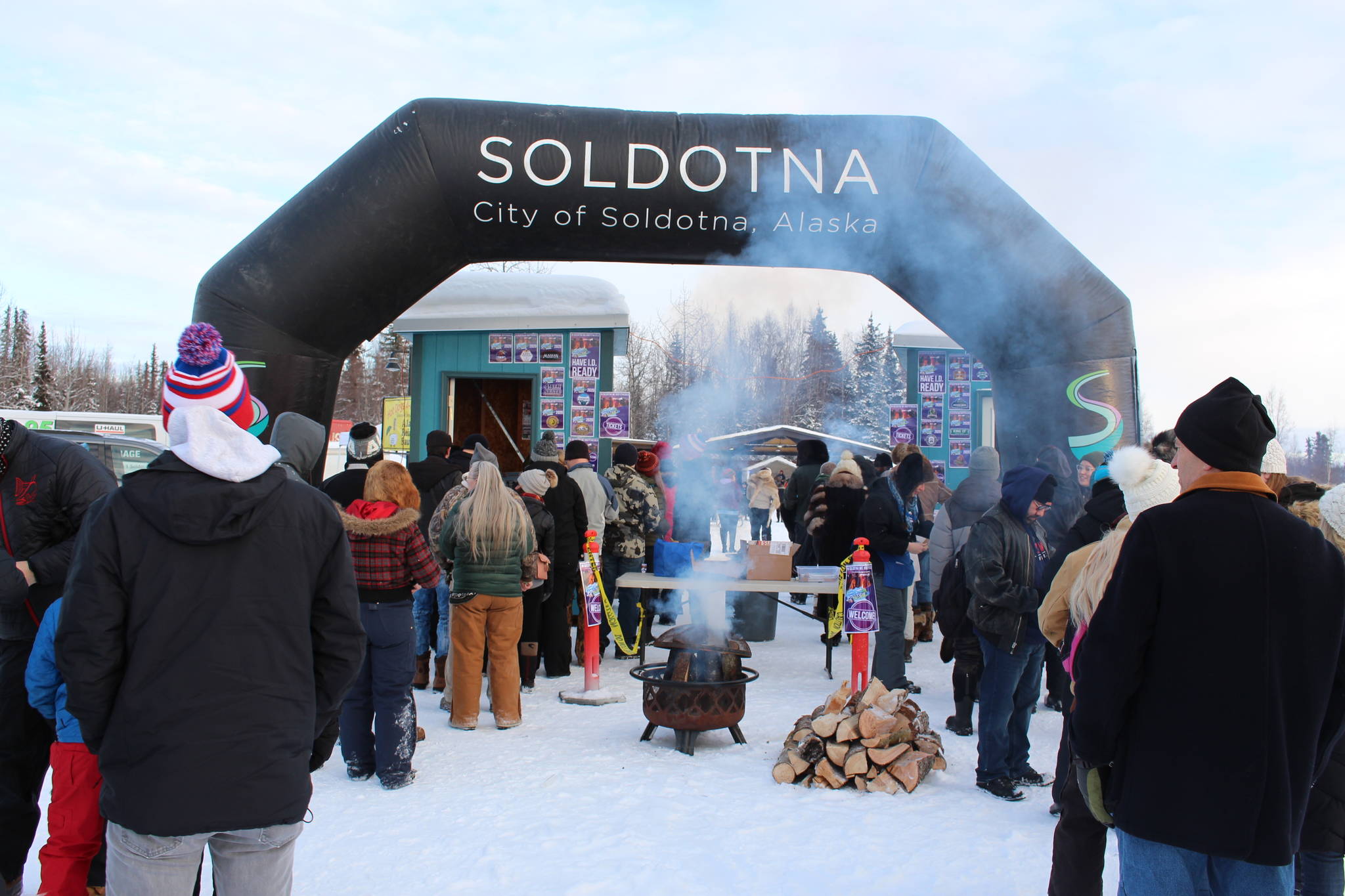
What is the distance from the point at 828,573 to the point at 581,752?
3.27 metres

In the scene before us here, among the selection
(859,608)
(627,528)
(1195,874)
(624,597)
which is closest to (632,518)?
(627,528)

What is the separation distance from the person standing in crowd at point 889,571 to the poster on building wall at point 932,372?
5636 mm

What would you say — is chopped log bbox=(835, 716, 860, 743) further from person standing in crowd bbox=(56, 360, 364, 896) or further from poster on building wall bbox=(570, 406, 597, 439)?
poster on building wall bbox=(570, 406, 597, 439)

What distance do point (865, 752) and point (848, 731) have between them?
0.14 meters

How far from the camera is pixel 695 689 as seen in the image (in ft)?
18.9

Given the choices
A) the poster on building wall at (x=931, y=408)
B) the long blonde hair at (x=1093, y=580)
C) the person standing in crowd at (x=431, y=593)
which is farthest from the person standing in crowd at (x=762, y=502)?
the long blonde hair at (x=1093, y=580)

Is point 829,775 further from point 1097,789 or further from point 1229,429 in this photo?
point 1229,429

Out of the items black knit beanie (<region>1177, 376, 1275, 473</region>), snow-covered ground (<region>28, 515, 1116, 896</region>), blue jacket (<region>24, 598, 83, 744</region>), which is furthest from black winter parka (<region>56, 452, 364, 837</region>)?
black knit beanie (<region>1177, 376, 1275, 473</region>)

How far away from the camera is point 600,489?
8.46 meters

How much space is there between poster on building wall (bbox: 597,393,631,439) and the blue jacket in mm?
8681

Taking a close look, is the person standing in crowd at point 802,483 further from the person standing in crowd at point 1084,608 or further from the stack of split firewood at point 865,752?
the person standing in crowd at point 1084,608

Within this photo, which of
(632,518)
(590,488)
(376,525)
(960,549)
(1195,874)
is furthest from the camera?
(632,518)

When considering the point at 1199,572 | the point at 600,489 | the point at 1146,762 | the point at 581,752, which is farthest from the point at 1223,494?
the point at 600,489

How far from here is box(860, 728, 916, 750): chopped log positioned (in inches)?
205
